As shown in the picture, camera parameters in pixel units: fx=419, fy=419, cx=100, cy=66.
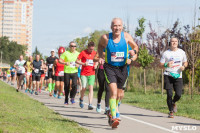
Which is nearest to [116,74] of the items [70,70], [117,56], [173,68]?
[117,56]

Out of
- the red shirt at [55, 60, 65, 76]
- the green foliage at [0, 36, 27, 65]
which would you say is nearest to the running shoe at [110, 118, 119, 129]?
the red shirt at [55, 60, 65, 76]

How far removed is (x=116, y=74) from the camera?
27.7ft

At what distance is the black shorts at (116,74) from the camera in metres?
8.34

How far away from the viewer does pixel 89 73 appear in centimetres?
1268

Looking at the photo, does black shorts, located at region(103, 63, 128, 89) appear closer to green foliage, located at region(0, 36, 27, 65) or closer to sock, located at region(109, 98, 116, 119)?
sock, located at region(109, 98, 116, 119)

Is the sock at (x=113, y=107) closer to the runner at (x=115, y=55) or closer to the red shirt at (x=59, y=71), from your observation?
the runner at (x=115, y=55)

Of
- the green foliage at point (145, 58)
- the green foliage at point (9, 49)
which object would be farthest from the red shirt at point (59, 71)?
the green foliage at point (9, 49)

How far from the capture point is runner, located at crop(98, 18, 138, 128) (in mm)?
8195

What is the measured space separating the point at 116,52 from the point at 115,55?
64 mm

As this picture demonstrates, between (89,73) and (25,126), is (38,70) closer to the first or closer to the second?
(89,73)

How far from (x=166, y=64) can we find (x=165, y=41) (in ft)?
53.8

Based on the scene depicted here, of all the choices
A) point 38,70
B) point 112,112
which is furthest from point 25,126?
point 38,70

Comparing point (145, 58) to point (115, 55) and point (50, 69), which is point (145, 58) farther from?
point (115, 55)

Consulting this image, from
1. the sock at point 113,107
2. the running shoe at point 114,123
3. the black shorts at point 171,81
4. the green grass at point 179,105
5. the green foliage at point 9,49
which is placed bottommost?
the green grass at point 179,105
